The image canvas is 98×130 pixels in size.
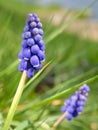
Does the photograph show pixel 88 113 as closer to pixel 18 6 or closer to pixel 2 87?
pixel 2 87

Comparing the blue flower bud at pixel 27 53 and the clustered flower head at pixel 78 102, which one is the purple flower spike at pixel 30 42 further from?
the clustered flower head at pixel 78 102

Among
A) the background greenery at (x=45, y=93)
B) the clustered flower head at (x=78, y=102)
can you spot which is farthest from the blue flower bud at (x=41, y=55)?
the clustered flower head at (x=78, y=102)

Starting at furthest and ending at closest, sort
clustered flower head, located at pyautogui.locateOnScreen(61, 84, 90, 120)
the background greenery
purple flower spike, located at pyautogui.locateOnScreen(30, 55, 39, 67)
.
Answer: the background greenery
clustered flower head, located at pyautogui.locateOnScreen(61, 84, 90, 120)
purple flower spike, located at pyautogui.locateOnScreen(30, 55, 39, 67)

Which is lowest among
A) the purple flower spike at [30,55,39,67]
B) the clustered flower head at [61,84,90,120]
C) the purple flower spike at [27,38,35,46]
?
the clustered flower head at [61,84,90,120]

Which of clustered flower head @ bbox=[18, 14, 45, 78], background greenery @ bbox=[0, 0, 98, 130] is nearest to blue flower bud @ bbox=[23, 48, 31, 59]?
clustered flower head @ bbox=[18, 14, 45, 78]

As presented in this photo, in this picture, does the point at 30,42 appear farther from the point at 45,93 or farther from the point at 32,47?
the point at 45,93

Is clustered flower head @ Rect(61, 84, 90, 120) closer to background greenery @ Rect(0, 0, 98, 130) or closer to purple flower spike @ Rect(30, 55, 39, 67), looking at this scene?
background greenery @ Rect(0, 0, 98, 130)

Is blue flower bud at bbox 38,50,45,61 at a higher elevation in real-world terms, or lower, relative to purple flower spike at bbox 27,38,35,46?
lower

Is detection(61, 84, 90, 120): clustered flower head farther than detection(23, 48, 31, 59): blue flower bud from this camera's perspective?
Yes
